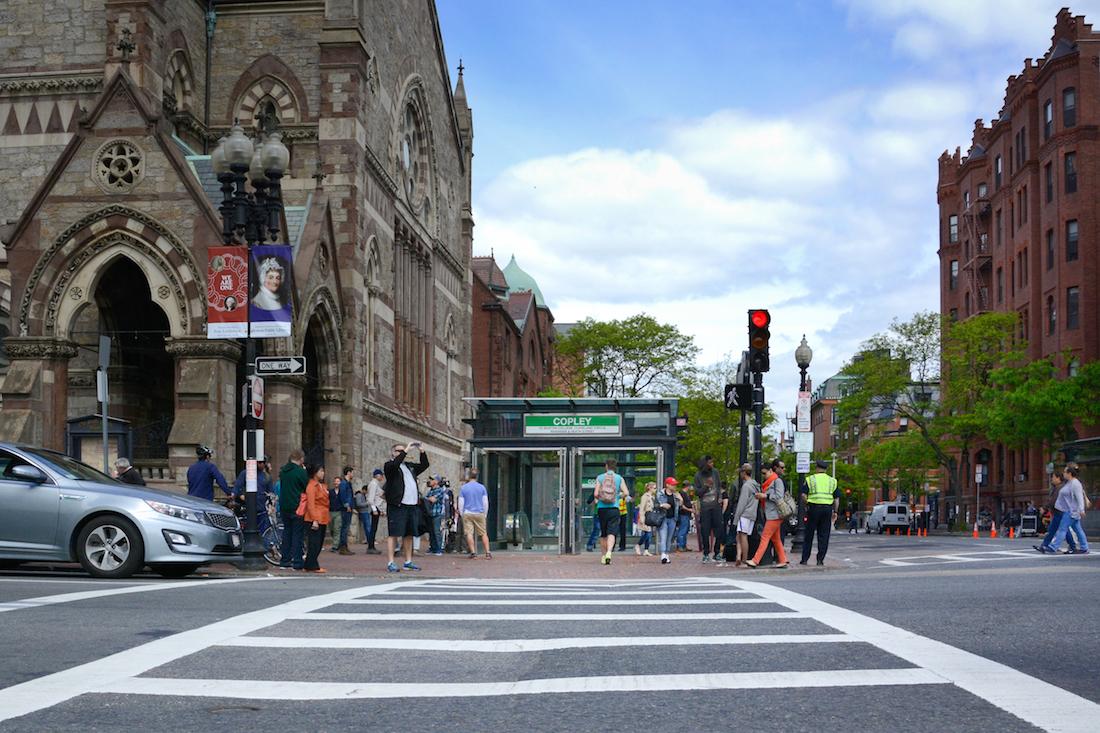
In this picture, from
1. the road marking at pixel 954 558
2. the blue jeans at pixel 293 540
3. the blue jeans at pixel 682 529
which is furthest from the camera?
the blue jeans at pixel 682 529

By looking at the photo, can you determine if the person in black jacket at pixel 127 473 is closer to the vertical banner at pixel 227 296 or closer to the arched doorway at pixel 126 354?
the vertical banner at pixel 227 296

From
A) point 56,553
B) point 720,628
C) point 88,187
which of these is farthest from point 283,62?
point 720,628

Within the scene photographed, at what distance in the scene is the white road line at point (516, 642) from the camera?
8.42 m

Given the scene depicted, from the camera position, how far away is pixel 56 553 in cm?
1541

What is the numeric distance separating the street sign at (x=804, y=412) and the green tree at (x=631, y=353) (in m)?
45.4

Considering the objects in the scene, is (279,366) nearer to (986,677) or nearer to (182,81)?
(986,677)

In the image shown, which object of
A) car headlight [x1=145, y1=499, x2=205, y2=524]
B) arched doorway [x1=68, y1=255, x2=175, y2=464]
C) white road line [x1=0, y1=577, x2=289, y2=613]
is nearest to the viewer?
white road line [x1=0, y1=577, x2=289, y2=613]

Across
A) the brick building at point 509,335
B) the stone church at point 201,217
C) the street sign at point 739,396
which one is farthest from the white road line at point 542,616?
the brick building at point 509,335

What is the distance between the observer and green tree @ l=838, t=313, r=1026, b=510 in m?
65.6

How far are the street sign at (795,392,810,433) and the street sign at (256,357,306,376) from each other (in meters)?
10.1

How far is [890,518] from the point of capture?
260ft

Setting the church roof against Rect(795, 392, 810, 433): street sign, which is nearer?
Rect(795, 392, 810, 433): street sign

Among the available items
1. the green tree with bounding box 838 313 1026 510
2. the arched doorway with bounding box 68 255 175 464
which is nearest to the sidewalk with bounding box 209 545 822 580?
the arched doorway with bounding box 68 255 175 464

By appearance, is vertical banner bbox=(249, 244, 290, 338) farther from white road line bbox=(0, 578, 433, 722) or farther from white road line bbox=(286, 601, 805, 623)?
white road line bbox=(286, 601, 805, 623)
